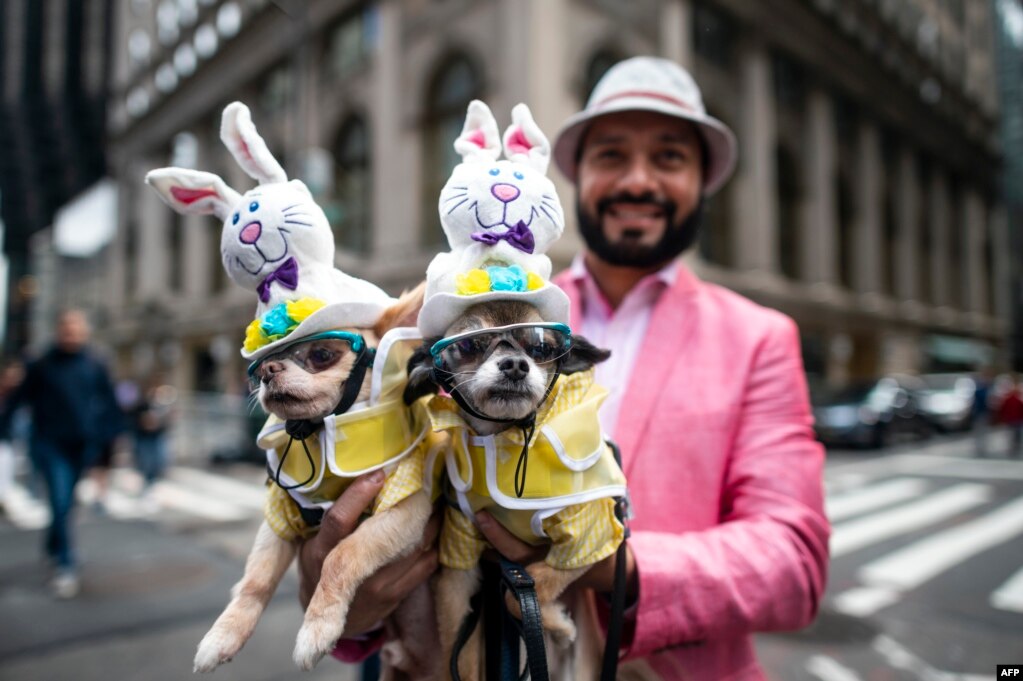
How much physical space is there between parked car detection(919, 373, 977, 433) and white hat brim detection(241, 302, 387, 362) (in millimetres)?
21378

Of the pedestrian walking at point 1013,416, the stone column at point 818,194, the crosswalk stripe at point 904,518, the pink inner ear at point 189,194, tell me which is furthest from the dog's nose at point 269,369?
the stone column at point 818,194

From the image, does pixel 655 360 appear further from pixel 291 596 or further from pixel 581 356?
pixel 291 596

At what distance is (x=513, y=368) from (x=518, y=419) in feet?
0.34

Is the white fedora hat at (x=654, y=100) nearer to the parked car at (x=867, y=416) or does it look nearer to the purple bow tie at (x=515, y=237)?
the purple bow tie at (x=515, y=237)

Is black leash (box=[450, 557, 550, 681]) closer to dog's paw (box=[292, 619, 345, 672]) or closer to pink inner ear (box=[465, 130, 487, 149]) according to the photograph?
dog's paw (box=[292, 619, 345, 672])

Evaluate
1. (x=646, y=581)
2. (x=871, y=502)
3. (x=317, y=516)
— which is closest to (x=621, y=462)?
(x=646, y=581)

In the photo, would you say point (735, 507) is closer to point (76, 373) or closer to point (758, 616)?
point (758, 616)

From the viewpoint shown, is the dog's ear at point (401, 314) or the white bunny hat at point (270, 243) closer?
the white bunny hat at point (270, 243)

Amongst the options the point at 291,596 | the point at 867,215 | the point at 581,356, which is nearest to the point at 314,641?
the point at 581,356

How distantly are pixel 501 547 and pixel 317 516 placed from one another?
392mm

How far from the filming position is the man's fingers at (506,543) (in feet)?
3.94

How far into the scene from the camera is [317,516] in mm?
1298

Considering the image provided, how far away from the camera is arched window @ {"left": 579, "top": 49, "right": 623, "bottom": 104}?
421 cm

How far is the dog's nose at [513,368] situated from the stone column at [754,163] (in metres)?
22.2
